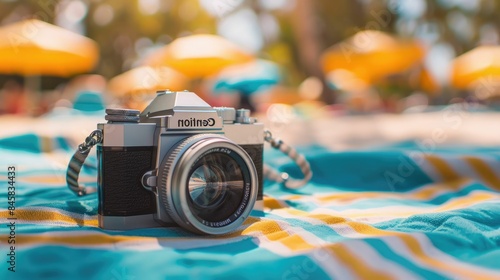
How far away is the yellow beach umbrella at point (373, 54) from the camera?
19.4 ft

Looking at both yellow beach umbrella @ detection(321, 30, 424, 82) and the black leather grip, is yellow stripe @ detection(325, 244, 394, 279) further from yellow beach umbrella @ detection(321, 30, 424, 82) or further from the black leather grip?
yellow beach umbrella @ detection(321, 30, 424, 82)

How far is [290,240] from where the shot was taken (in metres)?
0.83

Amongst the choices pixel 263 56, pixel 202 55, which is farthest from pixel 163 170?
pixel 263 56

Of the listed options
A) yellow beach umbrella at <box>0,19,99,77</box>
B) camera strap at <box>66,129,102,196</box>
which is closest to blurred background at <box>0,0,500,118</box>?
yellow beach umbrella at <box>0,19,99,77</box>

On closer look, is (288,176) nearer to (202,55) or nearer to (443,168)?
(443,168)

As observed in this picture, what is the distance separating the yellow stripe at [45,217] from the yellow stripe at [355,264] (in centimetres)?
47

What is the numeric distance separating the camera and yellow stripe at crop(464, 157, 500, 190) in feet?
2.52

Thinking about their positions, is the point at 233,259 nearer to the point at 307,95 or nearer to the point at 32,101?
the point at 32,101

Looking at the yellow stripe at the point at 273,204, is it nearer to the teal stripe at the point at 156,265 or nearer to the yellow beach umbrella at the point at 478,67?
the teal stripe at the point at 156,265

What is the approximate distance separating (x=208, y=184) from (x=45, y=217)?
1.06 ft

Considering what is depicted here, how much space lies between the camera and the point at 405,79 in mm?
9227

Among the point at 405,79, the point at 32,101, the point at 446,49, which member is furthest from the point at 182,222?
the point at 446,49

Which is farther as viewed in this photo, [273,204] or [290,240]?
[273,204]

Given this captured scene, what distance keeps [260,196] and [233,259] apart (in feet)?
1.25
